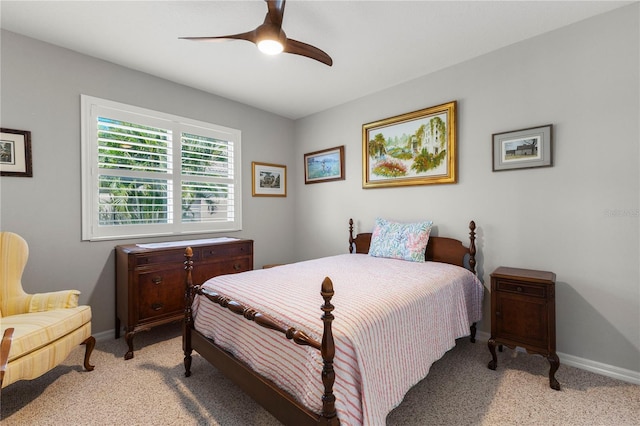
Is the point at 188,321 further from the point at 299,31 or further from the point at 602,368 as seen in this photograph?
the point at 602,368

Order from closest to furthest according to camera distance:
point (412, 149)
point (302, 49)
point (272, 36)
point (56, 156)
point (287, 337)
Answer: point (287, 337)
point (272, 36)
point (302, 49)
point (56, 156)
point (412, 149)

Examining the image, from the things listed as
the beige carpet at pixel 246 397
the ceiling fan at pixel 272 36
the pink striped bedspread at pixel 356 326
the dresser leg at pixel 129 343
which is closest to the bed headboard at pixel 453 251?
the pink striped bedspread at pixel 356 326

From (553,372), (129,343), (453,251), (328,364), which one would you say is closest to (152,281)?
(129,343)

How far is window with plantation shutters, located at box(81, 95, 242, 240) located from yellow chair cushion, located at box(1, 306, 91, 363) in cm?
89

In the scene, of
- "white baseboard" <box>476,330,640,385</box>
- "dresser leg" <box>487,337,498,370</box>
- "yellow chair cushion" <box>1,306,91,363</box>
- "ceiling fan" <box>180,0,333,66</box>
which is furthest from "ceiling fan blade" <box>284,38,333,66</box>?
"white baseboard" <box>476,330,640,385</box>

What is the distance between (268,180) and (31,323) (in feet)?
9.85

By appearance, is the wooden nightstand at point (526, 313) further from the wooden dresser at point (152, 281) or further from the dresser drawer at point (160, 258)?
the dresser drawer at point (160, 258)

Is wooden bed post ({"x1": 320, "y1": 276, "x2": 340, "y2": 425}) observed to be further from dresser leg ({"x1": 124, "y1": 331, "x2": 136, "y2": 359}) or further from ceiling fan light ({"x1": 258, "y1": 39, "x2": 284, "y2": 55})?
dresser leg ({"x1": 124, "y1": 331, "x2": 136, "y2": 359})

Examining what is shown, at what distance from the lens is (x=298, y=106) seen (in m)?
4.22

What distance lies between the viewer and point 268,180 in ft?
14.6

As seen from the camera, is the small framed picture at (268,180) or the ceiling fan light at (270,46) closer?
the ceiling fan light at (270,46)

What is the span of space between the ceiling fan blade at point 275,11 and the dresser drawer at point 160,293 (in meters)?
2.34

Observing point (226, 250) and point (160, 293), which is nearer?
point (160, 293)

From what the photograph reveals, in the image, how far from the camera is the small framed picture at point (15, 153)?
7.93ft
